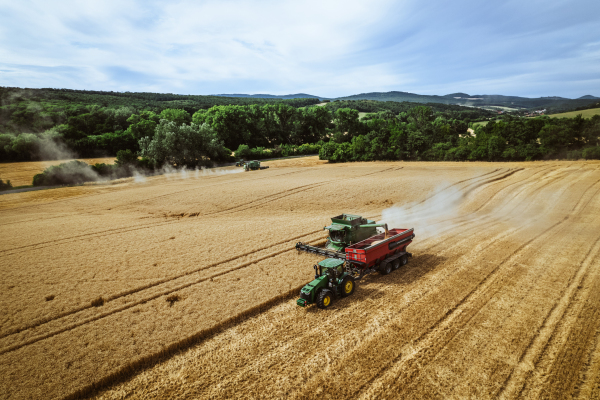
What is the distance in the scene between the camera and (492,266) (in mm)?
14523

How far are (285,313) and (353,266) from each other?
4.09 m

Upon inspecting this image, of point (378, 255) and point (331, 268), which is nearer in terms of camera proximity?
point (331, 268)

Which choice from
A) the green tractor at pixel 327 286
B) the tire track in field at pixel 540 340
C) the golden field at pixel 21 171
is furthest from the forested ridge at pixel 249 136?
the green tractor at pixel 327 286

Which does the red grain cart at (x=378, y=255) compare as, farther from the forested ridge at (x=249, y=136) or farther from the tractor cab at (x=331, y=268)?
the forested ridge at (x=249, y=136)

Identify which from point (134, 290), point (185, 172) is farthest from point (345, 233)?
point (185, 172)

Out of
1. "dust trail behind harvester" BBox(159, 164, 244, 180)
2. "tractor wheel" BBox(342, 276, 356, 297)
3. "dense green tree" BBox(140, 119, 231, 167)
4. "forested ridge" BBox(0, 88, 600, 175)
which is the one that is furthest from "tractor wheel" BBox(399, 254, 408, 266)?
"dense green tree" BBox(140, 119, 231, 167)

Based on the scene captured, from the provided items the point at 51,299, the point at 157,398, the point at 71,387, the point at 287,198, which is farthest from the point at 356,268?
the point at 287,198

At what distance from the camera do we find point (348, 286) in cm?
1238

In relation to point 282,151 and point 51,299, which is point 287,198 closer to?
point 51,299

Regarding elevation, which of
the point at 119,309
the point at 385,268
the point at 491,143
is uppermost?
the point at 491,143

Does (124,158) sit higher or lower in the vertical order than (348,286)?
higher

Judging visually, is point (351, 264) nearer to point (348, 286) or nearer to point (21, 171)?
point (348, 286)

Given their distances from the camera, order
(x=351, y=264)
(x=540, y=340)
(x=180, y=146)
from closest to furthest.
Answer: (x=540, y=340) → (x=351, y=264) → (x=180, y=146)

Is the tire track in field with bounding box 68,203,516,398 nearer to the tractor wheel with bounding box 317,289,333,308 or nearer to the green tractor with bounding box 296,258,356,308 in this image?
the tractor wheel with bounding box 317,289,333,308
